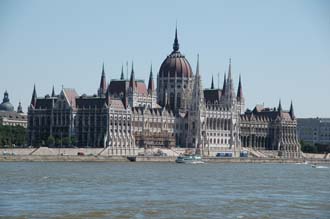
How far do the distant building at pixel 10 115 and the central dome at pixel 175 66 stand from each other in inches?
1216

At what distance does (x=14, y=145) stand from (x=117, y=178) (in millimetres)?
70498

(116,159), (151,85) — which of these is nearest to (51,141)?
(116,159)

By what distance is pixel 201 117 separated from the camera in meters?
150

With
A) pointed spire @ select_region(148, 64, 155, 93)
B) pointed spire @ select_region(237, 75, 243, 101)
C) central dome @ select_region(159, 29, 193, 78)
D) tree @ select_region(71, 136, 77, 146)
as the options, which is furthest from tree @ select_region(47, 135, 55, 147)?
pointed spire @ select_region(237, 75, 243, 101)

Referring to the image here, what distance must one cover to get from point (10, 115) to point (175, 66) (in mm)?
37799

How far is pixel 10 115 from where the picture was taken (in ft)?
590

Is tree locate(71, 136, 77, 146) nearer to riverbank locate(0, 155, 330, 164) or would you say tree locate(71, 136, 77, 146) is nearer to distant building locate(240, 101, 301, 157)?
riverbank locate(0, 155, 330, 164)

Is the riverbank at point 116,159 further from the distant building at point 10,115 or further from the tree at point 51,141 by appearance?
the distant building at point 10,115

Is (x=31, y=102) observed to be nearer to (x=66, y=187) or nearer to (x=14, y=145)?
(x=14, y=145)

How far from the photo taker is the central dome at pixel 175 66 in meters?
159

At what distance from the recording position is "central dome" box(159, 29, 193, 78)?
159m

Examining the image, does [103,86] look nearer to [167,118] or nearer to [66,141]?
[167,118]

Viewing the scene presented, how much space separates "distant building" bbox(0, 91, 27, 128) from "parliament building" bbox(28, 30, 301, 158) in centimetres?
3038

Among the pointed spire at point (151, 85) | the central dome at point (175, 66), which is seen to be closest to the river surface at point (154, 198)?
the pointed spire at point (151, 85)
